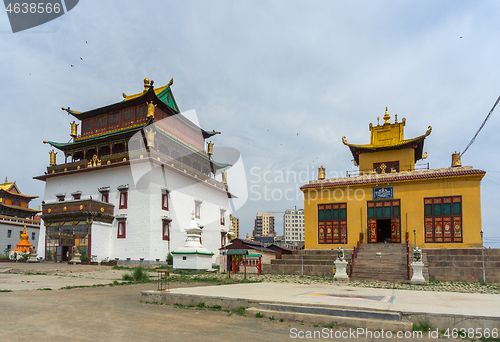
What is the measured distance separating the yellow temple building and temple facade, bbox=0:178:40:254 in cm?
3964

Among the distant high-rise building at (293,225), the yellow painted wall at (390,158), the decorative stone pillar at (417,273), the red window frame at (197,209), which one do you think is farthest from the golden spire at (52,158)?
the distant high-rise building at (293,225)

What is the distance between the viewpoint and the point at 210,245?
42.5 meters

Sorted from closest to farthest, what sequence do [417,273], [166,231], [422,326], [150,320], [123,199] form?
[422,326]
[150,320]
[417,273]
[123,199]
[166,231]

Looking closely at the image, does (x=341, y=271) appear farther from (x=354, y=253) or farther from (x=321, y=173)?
(x=321, y=173)

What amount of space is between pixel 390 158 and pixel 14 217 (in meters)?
47.4

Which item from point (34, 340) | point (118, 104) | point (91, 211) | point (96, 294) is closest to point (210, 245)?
point (91, 211)

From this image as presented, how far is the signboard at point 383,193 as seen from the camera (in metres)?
25.8

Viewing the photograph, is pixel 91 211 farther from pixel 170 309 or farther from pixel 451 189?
pixel 451 189

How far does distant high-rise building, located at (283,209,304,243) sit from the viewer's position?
513 feet

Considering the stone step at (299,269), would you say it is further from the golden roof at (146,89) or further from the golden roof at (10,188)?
the golden roof at (10,188)

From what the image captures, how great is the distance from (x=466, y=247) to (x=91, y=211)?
93.3ft

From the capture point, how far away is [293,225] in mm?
158625

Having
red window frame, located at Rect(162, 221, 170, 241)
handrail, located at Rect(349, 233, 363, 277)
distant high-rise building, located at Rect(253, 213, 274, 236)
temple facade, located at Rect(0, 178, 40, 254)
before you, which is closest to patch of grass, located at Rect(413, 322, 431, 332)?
handrail, located at Rect(349, 233, 363, 277)

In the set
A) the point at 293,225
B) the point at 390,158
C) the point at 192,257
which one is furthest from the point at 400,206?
the point at 293,225
